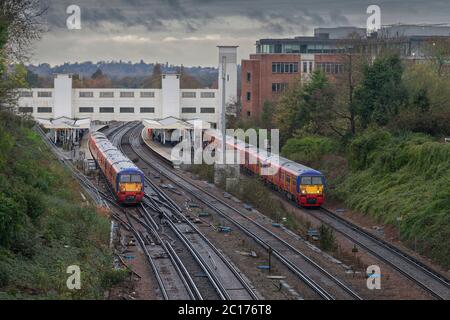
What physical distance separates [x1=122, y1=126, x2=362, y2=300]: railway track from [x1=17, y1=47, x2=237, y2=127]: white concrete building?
44832mm

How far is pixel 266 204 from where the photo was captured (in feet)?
113

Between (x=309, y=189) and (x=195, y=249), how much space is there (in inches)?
426

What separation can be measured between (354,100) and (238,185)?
9.71 meters

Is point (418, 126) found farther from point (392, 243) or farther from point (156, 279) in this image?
point (156, 279)

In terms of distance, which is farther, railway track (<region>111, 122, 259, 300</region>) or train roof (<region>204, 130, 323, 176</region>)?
train roof (<region>204, 130, 323, 176</region>)

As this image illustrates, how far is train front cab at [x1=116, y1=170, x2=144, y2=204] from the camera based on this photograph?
110ft

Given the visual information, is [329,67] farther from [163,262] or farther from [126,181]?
[163,262]

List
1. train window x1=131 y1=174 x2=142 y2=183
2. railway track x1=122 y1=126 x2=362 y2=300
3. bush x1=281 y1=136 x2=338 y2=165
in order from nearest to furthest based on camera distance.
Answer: railway track x1=122 y1=126 x2=362 y2=300 < train window x1=131 y1=174 x2=142 y2=183 < bush x1=281 y1=136 x2=338 y2=165

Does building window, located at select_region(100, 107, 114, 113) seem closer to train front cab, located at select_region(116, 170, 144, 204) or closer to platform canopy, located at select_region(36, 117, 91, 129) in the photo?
platform canopy, located at select_region(36, 117, 91, 129)

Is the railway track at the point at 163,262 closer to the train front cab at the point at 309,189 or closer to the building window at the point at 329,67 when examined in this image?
the train front cab at the point at 309,189

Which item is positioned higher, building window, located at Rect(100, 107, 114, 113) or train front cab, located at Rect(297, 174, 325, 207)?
building window, located at Rect(100, 107, 114, 113)

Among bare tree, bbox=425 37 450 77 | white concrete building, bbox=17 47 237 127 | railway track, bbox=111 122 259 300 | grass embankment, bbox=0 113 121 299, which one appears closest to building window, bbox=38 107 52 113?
white concrete building, bbox=17 47 237 127

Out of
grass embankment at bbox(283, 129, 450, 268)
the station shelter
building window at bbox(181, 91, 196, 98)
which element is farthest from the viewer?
building window at bbox(181, 91, 196, 98)
